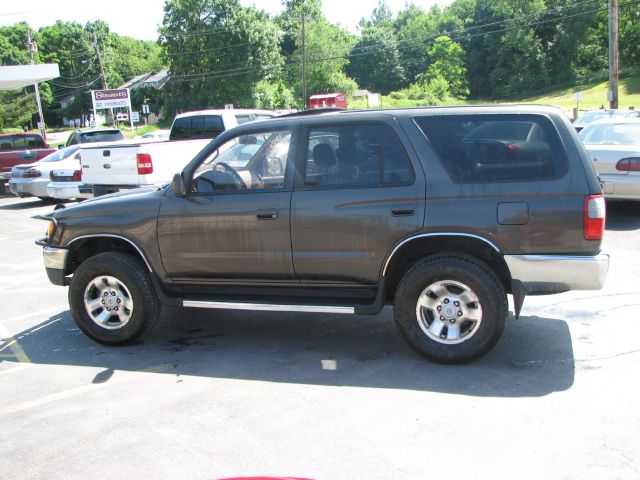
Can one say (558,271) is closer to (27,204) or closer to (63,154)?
(63,154)

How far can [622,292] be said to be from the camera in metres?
6.72

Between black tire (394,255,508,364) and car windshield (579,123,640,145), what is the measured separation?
24.3 feet

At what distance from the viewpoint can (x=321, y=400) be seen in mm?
4453

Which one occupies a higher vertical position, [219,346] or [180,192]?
[180,192]

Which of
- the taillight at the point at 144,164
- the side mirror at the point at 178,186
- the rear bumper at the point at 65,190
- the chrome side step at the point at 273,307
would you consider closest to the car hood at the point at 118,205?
the side mirror at the point at 178,186

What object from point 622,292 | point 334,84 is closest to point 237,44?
point 334,84

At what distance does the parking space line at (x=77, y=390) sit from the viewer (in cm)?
459

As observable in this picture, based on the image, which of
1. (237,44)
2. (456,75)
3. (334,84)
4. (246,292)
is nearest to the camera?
(246,292)

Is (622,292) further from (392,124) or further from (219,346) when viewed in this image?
(219,346)

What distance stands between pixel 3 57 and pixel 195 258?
101 metres

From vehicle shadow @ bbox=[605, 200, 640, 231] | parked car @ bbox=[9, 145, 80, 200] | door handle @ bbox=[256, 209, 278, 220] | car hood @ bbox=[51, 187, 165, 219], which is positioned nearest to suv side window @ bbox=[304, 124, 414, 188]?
door handle @ bbox=[256, 209, 278, 220]

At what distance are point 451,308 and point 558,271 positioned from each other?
815 millimetres

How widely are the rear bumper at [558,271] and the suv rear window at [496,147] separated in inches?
23.4

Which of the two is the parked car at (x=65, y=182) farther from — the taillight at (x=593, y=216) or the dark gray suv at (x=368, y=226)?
the taillight at (x=593, y=216)
